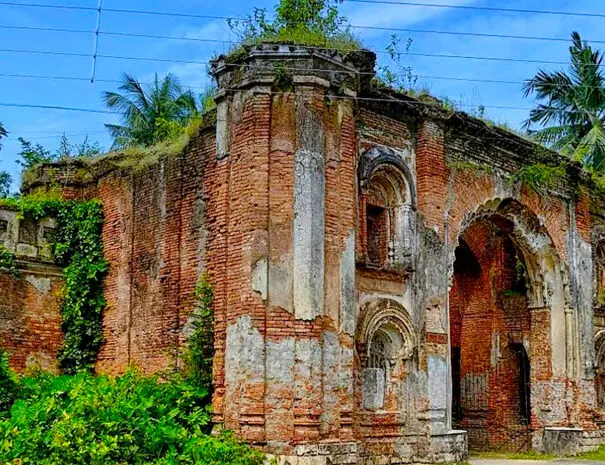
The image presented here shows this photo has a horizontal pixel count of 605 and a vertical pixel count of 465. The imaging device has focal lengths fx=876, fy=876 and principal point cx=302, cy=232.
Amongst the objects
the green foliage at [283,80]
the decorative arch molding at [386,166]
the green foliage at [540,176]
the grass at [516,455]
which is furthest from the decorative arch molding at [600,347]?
the green foliage at [283,80]

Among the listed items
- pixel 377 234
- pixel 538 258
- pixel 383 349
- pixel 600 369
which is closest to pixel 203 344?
pixel 383 349

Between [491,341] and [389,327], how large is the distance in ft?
21.1

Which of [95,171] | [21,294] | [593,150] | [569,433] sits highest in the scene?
[593,150]

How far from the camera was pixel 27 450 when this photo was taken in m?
10.7

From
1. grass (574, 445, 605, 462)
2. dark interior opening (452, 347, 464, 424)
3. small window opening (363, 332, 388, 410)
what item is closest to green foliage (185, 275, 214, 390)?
small window opening (363, 332, 388, 410)

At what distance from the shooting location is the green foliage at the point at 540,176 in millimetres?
17094

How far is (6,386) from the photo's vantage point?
13148 millimetres

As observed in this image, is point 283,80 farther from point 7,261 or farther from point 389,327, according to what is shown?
point 7,261

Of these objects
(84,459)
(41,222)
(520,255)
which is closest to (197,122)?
(41,222)

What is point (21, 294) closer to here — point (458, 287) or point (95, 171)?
point (95, 171)

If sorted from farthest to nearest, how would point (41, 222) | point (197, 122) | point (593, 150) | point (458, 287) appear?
point (593, 150), point (458, 287), point (41, 222), point (197, 122)

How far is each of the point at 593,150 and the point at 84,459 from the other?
851 inches

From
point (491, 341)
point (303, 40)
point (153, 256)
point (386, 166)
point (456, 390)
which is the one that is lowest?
point (456, 390)

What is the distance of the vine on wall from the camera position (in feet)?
49.5
